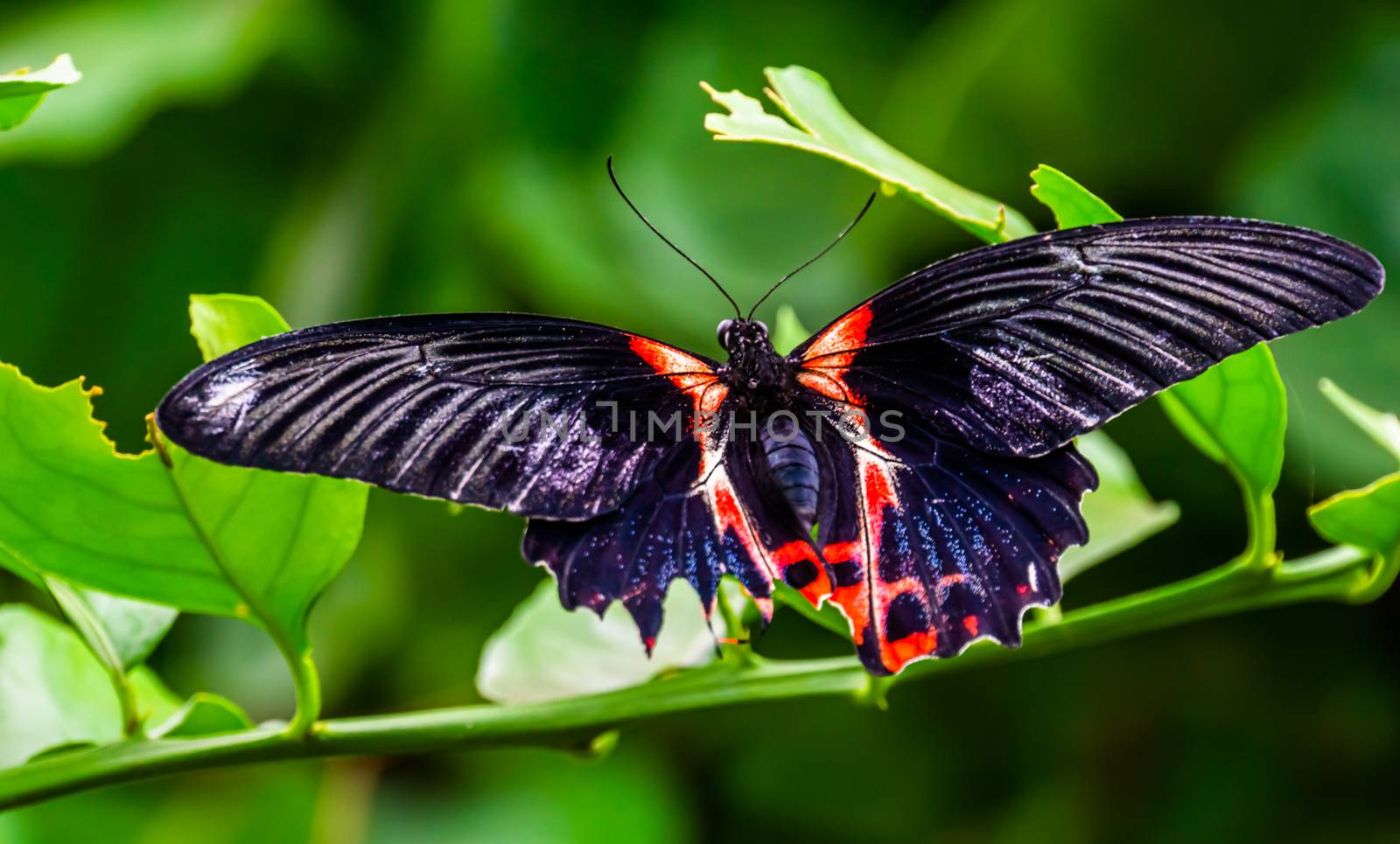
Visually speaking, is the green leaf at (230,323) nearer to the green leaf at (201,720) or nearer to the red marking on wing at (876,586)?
the green leaf at (201,720)

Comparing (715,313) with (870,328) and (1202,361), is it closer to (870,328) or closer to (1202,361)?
(870,328)

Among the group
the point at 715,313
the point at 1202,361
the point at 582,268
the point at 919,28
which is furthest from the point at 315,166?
the point at 1202,361

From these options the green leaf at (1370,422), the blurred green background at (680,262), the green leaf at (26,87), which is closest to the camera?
the green leaf at (26,87)

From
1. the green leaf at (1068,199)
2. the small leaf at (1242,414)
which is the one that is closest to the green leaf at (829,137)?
the green leaf at (1068,199)

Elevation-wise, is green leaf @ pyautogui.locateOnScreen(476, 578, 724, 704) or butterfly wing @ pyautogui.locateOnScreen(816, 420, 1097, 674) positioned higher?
butterfly wing @ pyautogui.locateOnScreen(816, 420, 1097, 674)

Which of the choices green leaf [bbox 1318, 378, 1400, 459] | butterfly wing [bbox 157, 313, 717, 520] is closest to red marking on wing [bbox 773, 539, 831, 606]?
butterfly wing [bbox 157, 313, 717, 520]

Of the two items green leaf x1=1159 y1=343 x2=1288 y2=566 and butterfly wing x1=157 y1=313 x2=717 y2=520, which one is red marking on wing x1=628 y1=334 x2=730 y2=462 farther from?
green leaf x1=1159 y1=343 x2=1288 y2=566
